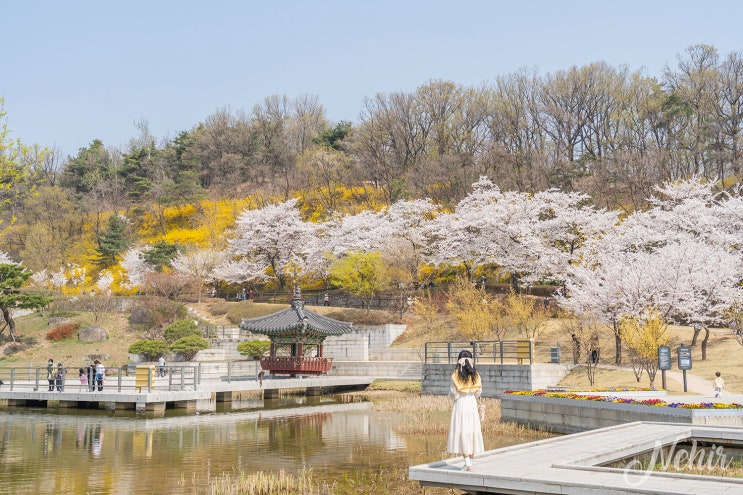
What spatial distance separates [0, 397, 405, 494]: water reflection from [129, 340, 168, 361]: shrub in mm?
15900

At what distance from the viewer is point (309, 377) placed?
39031 millimetres

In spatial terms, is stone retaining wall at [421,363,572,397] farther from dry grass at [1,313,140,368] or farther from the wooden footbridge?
dry grass at [1,313,140,368]

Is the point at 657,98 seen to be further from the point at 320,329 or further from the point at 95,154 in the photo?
the point at 95,154

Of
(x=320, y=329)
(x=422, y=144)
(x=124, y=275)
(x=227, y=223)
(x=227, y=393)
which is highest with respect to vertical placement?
(x=422, y=144)

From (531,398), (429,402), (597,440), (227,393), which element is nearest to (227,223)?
(227,393)

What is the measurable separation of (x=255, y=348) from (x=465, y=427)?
3674 cm

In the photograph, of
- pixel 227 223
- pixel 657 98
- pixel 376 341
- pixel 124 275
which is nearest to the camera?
pixel 376 341

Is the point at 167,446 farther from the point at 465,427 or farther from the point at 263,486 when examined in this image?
the point at 465,427

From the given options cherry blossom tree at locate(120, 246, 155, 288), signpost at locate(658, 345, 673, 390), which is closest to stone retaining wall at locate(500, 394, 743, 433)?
signpost at locate(658, 345, 673, 390)

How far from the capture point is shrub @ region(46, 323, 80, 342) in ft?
165

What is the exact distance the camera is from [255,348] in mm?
47125

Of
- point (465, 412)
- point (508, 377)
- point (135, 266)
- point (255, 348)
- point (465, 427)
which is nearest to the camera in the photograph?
point (465, 427)

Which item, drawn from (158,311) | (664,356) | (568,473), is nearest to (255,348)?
(158,311)

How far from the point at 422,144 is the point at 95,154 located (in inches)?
2094
